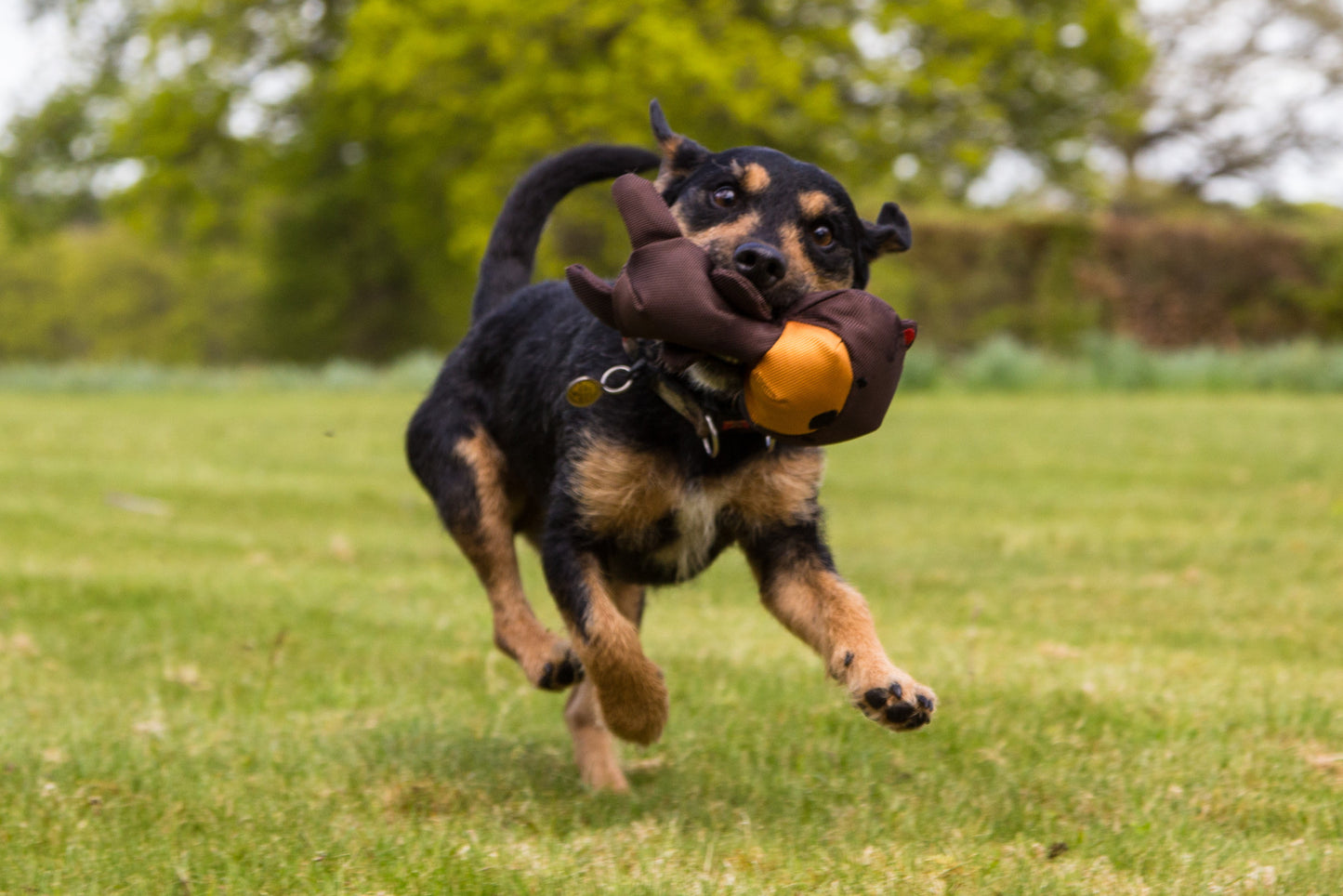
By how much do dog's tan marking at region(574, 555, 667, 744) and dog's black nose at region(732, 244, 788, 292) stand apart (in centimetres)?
94

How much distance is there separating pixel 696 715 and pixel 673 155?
84.2 inches

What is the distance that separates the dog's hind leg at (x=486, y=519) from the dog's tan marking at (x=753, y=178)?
1.33 metres

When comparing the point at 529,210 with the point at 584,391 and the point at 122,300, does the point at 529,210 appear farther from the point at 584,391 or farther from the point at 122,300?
the point at 122,300

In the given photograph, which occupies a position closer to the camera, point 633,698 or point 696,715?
point 633,698

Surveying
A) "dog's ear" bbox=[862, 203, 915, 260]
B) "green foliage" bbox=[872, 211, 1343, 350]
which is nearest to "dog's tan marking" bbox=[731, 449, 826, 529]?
"dog's ear" bbox=[862, 203, 915, 260]

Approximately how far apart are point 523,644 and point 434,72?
A: 21507 mm

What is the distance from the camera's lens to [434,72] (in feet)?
79.2

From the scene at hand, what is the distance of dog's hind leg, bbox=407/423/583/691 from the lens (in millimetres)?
4160

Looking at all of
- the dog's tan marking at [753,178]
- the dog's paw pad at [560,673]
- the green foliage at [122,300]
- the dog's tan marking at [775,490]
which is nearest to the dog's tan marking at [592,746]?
the dog's paw pad at [560,673]

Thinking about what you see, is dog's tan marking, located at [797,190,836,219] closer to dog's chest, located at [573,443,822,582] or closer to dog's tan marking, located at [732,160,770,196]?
dog's tan marking, located at [732,160,770,196]

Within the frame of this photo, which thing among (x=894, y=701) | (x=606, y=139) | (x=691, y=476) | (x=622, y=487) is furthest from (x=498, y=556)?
(x=606, y=139)

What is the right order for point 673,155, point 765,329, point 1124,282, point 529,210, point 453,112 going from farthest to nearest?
1. point 453,112
2. point 1124,282
3. point 529,210
4. point 673,155
5. point 765,329

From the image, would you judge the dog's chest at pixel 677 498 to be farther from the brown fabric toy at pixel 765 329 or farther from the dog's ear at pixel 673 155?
the dog's ear at pixel 673 155

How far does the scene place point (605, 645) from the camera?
353 centimetres
